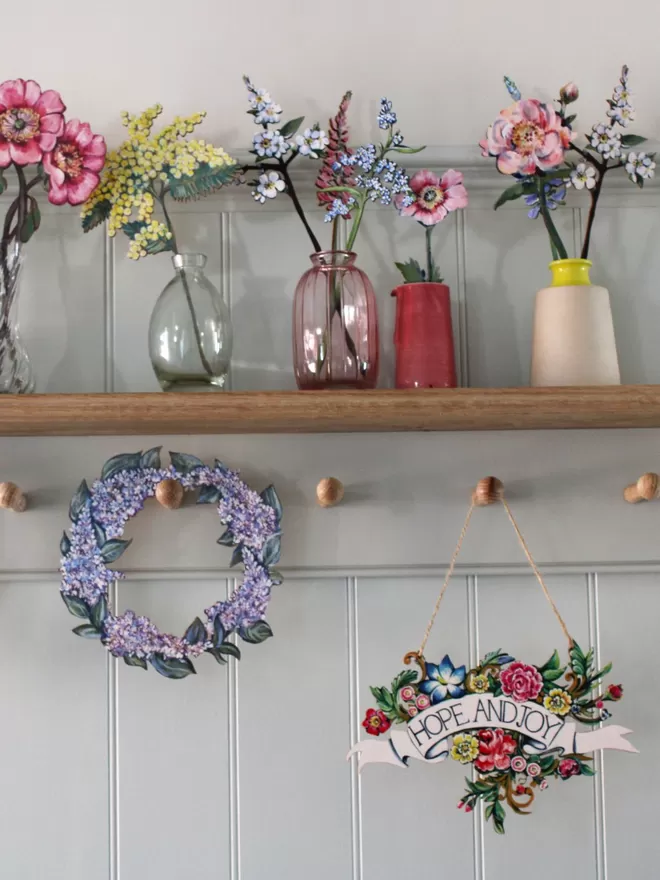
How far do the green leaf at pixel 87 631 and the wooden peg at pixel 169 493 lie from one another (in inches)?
6.3

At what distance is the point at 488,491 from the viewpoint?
0.96 m

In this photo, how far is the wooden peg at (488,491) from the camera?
96cm

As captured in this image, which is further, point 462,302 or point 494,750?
point 462,302

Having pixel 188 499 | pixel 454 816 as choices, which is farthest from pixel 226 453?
pixel 454 816

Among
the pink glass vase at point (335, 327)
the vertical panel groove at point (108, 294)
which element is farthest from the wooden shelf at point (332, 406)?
the vertical panel groove at point (108, 294)

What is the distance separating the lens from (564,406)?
0.81 m

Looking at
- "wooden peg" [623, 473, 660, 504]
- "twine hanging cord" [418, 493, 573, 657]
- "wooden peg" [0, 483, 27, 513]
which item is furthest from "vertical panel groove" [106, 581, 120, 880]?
"wooden peg" [623, 473, 660, 504]

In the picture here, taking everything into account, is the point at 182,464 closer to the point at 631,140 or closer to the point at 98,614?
the point at 98,614

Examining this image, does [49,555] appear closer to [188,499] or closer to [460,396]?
[188,499]

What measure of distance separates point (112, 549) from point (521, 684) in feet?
1.54

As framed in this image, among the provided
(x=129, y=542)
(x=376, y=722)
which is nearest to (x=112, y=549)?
(x=129, y=542)

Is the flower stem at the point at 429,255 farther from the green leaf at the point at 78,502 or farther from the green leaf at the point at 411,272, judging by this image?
the green leaf at the point at 78,502

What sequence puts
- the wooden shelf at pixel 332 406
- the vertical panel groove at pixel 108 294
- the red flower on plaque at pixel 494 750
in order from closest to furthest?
the wooden shelf at pixel 332 406
the red flower on plaque at pixel 494 750
the vertical panel groove at pixel 108 294

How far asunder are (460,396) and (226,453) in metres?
0.31
